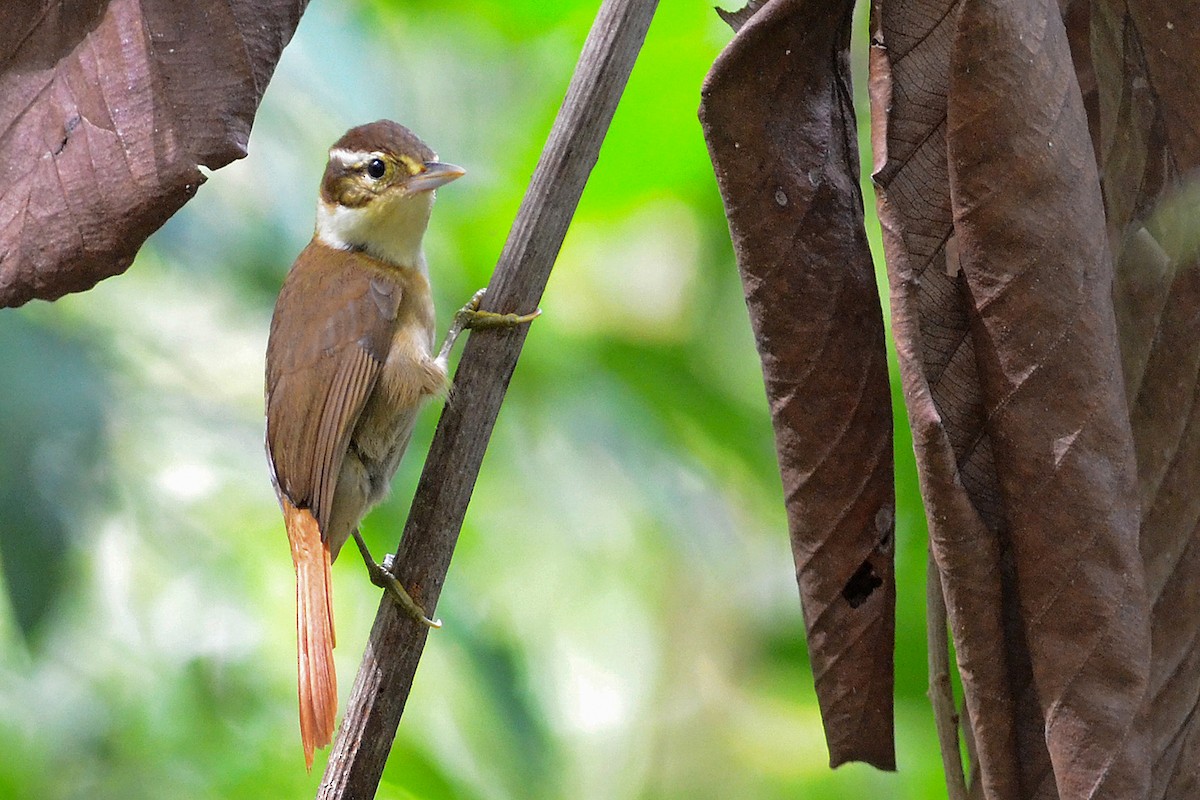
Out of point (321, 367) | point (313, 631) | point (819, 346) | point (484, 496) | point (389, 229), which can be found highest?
point (819, 346)

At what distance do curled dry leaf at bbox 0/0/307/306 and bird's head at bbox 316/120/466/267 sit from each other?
1241 mm

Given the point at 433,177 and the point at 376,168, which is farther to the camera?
→ the point at 376,168

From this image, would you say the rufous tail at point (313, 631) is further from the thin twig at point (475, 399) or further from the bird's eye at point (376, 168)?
the bird's eye at point (376, 168)

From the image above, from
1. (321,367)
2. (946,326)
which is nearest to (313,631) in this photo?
(321,367)

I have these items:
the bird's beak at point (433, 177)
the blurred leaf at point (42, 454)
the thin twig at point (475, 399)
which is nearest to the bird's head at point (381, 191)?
the bird's beak at point (433, 177)

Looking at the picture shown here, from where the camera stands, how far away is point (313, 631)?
1.94m

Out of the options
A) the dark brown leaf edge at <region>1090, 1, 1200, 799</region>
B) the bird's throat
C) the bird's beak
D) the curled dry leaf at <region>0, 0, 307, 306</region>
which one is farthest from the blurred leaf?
the dark brown leaf edge at <region>1090, 1, 1200, 799</region>

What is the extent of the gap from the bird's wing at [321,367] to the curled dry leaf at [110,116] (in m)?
1.10

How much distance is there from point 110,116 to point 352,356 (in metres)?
1.22

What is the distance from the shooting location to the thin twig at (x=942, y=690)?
3.78ft

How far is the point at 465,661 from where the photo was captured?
240 centimetres

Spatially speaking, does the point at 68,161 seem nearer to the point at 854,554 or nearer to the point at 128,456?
the point at 854,554

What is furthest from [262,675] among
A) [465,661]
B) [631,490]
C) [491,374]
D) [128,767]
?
[491,374]

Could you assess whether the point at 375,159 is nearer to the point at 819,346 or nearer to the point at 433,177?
the point at 433,177
